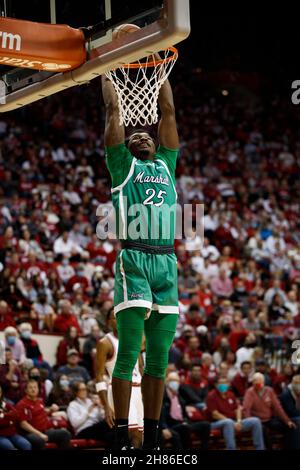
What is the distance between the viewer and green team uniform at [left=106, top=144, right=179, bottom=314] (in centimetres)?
664

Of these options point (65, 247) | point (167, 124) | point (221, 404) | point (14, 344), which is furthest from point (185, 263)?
point (167, 124)

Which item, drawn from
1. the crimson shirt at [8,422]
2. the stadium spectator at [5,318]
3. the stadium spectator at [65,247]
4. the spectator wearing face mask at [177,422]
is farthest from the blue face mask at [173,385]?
the stadium spectator at [65,247]

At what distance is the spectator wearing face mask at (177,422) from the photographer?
481 inches

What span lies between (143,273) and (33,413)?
5.31 meters

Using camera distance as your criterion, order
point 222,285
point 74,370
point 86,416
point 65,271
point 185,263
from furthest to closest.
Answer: point 185,263 < point 222,285 < point 65,271 < point 74,370 < point 86,416

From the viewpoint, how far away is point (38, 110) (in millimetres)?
24672

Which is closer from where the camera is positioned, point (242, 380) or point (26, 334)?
point (26, 334)

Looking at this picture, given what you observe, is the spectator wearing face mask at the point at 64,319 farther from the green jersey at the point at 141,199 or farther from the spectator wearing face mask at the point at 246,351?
the green jersey at the point at 141,199

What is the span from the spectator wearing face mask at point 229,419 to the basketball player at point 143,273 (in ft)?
21.5

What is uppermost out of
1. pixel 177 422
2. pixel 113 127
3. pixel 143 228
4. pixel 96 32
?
pixel 96 32

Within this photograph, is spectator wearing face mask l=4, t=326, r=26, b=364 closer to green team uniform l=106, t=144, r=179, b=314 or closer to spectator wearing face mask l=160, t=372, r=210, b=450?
spectator wearing face mask l=160, t=372, r=210, b=450

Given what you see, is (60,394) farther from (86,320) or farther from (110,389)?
(110,389)

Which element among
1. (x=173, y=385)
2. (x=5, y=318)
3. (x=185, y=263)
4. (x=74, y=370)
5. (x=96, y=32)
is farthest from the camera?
(x=185, y=263)

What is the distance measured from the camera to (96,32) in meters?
6.98
